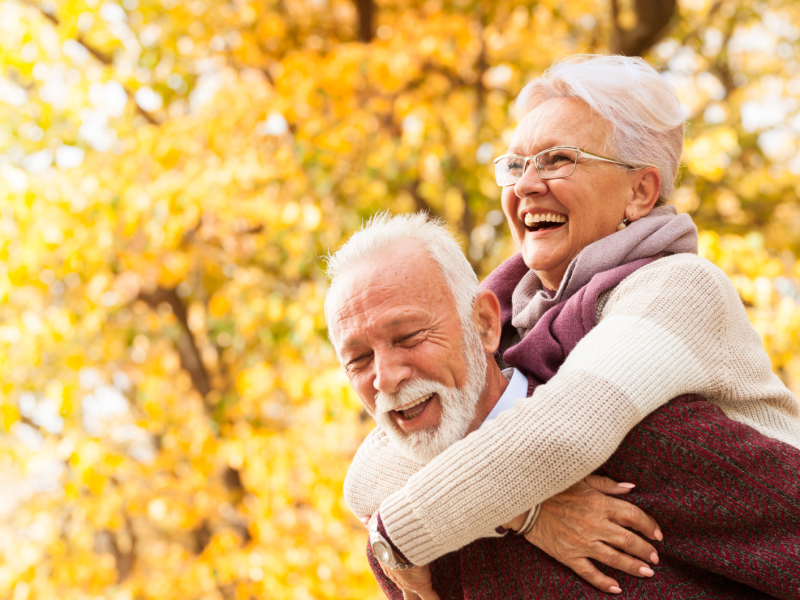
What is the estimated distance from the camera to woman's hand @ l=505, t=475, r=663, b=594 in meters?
1.31

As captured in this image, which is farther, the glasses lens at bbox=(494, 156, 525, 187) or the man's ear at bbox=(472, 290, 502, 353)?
the glasses lens at bbox=(494, 156, 525, 187)

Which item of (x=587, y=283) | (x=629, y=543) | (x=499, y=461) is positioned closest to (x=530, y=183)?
(x=587, y=283)

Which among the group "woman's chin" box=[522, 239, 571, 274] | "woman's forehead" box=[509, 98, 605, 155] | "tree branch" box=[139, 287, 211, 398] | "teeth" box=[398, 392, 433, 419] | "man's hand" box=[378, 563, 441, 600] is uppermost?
"woman's forehead" box=[509, 98, 605, 155]

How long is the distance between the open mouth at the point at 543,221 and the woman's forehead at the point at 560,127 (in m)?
0.15

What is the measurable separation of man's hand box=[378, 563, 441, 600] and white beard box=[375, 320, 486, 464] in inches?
9.8

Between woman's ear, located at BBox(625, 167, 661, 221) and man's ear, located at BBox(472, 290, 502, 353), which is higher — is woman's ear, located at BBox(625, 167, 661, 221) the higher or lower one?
the higher one

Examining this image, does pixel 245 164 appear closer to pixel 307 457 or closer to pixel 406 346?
pixel 307 457

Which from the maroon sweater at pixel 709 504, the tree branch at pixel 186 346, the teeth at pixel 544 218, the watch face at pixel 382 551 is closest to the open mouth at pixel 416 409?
the watch face at pixel 382 551

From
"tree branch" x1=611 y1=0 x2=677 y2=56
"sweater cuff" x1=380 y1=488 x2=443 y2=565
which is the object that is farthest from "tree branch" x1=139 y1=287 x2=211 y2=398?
"sweater cuff" x1=380 y1=488 x2=443 y2=565

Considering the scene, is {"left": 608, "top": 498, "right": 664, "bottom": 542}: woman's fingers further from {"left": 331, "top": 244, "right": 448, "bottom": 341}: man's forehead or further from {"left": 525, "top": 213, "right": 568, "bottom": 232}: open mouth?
{"left": 525, "top": 213, "right": 568, "bottom": 232}: open mouth

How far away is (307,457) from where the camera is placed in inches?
204

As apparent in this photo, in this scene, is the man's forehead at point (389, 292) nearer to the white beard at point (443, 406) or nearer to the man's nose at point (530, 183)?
the white beard at point (443, 406)

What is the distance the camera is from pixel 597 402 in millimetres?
1228

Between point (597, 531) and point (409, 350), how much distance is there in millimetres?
505
